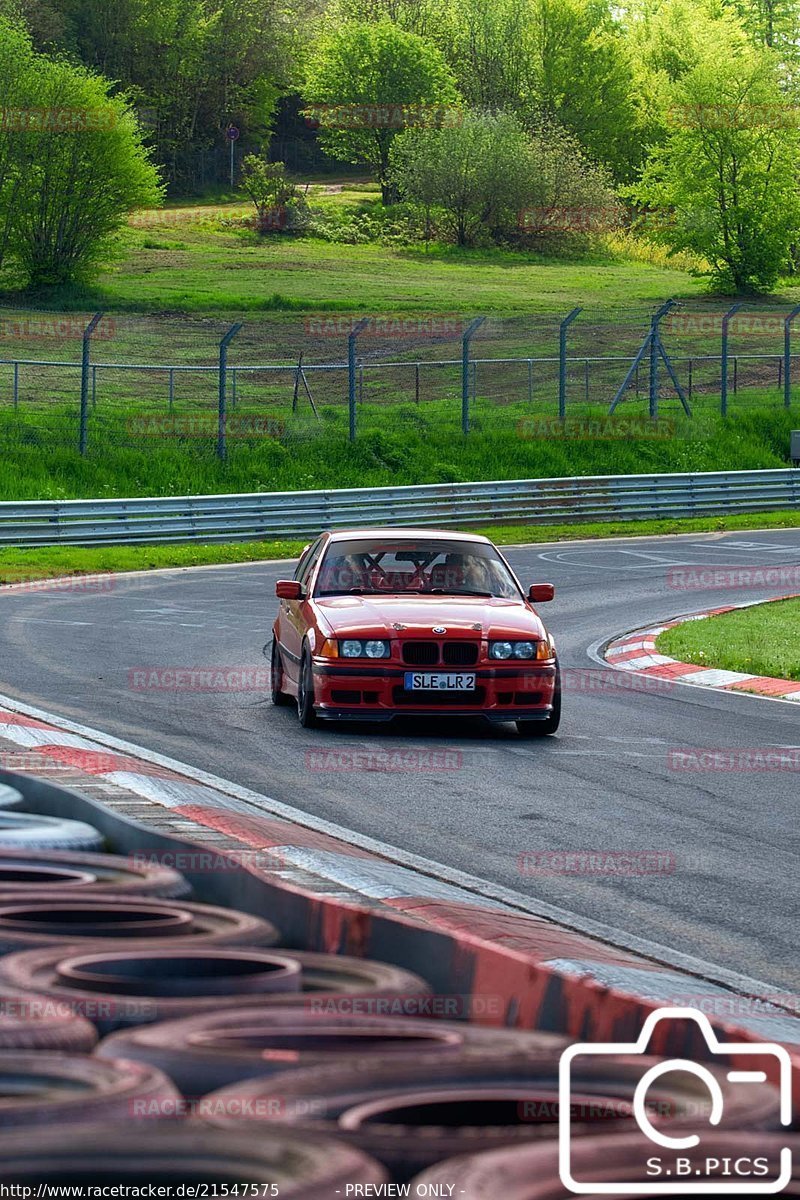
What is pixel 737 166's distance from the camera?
6731 centimetres

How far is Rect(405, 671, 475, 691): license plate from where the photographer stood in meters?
10.9

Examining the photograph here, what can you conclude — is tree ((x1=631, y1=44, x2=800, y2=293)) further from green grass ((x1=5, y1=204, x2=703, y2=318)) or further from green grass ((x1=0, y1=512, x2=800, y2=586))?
green grass ((x1=0, y1=512, x2=800, y2=586))

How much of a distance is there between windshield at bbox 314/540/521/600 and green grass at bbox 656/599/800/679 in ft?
12.1

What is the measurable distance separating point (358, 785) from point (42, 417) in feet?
93.7

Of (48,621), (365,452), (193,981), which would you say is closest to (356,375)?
(365,452)

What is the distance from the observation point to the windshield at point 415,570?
12.1 m

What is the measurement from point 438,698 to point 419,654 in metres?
0.33

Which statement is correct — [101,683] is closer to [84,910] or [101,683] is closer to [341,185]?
[84,910]

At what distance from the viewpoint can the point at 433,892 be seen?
6.09 metres

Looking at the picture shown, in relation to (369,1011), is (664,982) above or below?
below

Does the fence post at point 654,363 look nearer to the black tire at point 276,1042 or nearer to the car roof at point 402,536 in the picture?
the car roof at point 402,536

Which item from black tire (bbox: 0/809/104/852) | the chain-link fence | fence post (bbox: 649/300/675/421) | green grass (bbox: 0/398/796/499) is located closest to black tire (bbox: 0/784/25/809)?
black tire (bbox: 0/809/104/852)

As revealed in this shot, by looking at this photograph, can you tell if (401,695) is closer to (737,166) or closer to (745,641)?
(745,641)

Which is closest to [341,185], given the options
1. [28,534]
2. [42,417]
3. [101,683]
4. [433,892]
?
[42,417]
